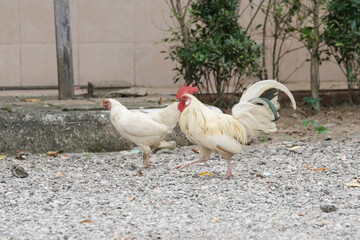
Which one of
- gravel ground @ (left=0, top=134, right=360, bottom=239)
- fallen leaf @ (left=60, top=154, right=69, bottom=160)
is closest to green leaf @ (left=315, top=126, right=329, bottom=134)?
gravel ground @ (left=0, top=134, right=360, bottom=239)

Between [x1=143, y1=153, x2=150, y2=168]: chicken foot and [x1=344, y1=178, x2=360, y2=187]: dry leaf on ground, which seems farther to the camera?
[x1=143, y1=153, x2=150, y2=168]: chicken foot

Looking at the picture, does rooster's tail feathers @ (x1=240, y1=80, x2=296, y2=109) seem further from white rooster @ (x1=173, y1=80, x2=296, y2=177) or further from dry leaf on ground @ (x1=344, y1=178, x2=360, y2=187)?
dry leaf on ground @ (x1=344, y1=178, x2=360, y2=187)

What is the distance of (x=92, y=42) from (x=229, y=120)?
14.6 ft

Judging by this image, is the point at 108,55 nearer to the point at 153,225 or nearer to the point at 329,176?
the point at 329,176

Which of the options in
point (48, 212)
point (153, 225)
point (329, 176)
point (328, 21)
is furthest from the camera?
point (328, 21)

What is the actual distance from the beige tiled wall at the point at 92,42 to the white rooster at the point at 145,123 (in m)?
3.68

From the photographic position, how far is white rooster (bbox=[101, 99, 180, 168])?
5730 millimetres

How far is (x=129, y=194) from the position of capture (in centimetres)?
512

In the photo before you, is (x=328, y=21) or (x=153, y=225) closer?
(x=153, y=225)

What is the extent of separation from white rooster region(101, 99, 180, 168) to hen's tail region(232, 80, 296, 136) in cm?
58

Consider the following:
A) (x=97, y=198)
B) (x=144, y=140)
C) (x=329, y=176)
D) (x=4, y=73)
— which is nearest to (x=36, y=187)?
(x=97, y=198)

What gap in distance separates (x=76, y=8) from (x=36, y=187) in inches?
180

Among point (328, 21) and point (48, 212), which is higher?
point (328, 21)

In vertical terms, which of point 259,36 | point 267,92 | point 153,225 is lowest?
point 153,225
